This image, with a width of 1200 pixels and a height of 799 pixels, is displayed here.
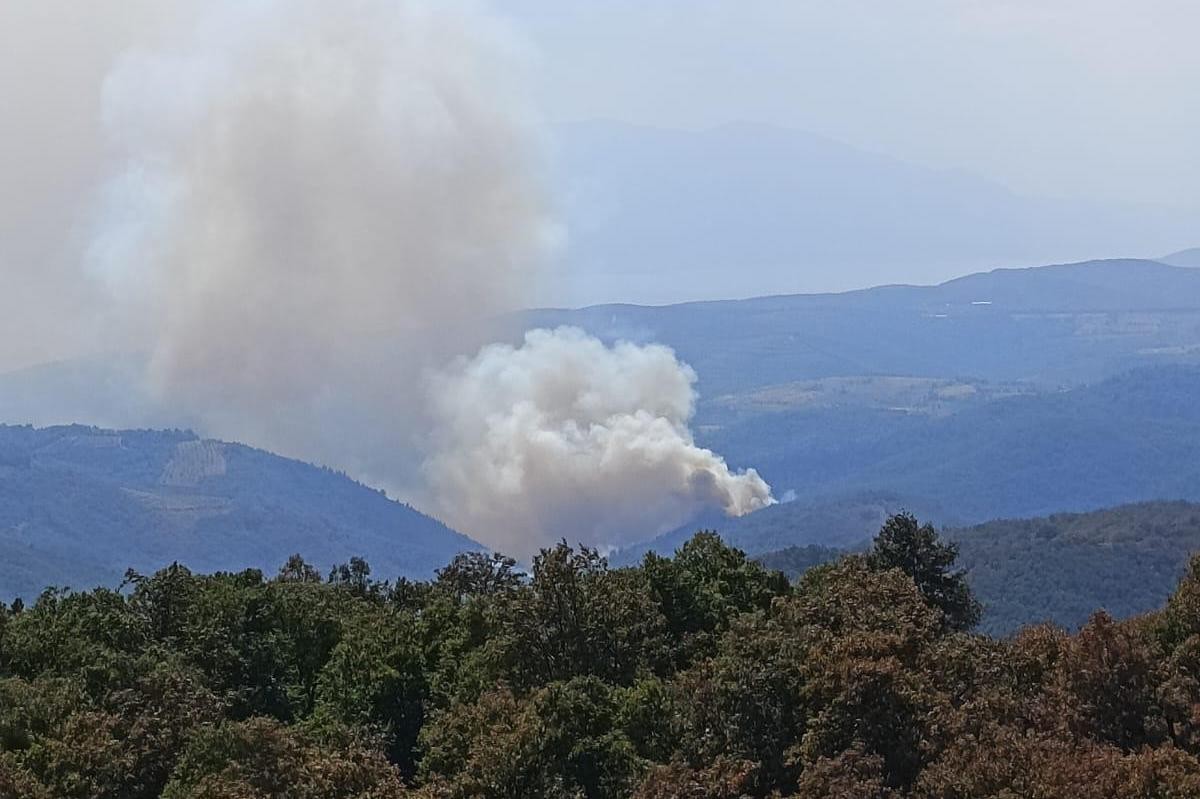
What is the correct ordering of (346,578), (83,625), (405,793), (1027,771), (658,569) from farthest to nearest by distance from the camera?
(346,578)
(658,569)
(83,625)
(405,793)
(1027,771)

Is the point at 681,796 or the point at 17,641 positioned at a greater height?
the point at 17,641

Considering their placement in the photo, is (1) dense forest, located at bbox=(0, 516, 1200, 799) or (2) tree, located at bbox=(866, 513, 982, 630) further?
(2) tree, located at bbox=(866, 513, 982, 630)

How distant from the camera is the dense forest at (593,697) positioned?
35.2 metres

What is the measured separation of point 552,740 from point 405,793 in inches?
226

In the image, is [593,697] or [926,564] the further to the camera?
[926,564]

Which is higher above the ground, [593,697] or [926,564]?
[593,697]

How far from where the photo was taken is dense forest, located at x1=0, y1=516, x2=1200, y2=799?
35156 mm

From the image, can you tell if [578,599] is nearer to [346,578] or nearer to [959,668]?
[959,668]

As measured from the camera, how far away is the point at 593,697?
42.8 meters

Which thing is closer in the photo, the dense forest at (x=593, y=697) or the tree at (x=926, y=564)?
the dense forest at (x=593, y=697)

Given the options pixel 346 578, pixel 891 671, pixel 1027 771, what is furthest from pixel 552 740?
pixel 346 578

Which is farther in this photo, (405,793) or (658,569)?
(658,569)

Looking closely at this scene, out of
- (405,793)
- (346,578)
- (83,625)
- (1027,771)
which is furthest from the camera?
(346,578)

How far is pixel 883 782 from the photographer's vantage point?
35.4 meters
